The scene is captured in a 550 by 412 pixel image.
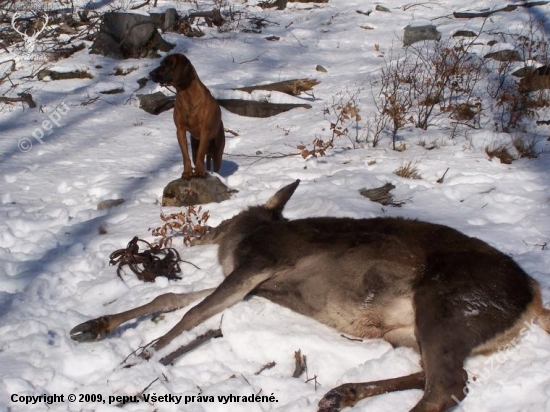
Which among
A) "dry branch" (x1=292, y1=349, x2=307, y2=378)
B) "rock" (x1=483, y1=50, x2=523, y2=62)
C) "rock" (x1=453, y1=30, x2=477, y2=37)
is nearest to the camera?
"dry branch" (x1=292, y1=349, x2=307, y2=378)

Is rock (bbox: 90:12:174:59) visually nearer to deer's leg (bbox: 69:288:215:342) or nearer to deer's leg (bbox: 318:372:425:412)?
deer's leg (bbox: 69:288:215:342)

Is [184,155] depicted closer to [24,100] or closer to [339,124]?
[339,124]

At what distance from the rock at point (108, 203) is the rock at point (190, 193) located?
523mm

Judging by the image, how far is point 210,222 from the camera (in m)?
5.34

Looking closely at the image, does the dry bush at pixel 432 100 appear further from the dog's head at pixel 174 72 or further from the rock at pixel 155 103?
the rock at pixel 155 103

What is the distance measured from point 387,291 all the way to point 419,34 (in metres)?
12.9

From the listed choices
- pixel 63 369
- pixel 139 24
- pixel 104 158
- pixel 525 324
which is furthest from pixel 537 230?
pixel 139 24

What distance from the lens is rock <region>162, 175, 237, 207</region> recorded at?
5.92m

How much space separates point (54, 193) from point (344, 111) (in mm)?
4147

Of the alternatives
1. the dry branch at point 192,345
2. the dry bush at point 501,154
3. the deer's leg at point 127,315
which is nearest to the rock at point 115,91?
the dry bush at point 501,154

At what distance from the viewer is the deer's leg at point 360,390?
2.71m

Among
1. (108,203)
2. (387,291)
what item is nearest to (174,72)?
(108,203)

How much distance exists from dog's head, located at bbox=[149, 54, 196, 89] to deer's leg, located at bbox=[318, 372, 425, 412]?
15.0 feet

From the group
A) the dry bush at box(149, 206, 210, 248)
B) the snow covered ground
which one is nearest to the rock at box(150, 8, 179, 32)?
the snow covered ground
